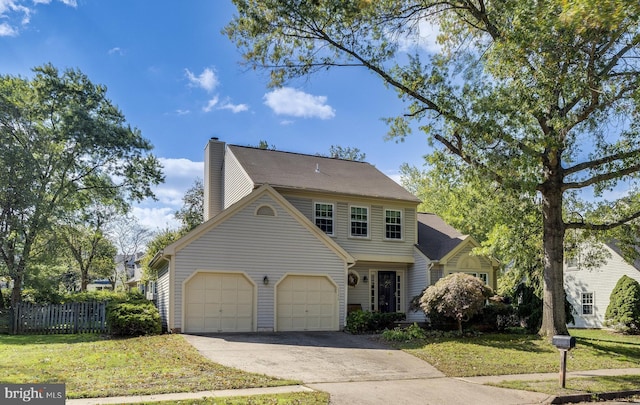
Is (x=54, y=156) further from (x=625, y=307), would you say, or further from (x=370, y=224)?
(x=625, y=307)

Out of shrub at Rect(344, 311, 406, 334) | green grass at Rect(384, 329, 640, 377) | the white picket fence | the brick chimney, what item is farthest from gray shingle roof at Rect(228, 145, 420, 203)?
green grass at Rect(384, 329, 640, 377)

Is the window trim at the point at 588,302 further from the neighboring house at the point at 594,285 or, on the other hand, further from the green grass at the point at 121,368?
the green grass at the point at 121,368

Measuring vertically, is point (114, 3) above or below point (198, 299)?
above

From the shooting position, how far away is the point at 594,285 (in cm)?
2764

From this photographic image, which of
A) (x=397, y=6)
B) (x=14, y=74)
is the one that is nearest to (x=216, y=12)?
(x=397, y=6)

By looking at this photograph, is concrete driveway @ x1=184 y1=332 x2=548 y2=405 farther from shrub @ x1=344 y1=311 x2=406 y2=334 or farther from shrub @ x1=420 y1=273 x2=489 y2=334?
shrub @ x1=420 y1=273 x2=489 y2=334

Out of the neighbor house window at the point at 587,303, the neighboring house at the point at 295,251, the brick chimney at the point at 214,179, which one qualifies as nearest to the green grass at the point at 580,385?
the neighboring house at the point at 295,251

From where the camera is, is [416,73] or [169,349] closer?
[169,349]

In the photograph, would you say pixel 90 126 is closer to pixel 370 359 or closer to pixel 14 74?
pixel 14 74

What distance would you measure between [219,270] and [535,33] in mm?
12091

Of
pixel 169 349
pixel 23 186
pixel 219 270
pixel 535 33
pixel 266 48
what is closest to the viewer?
pixel 535 33

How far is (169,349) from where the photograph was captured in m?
13.4

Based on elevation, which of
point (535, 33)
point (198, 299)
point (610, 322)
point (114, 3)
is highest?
point (114, 3)

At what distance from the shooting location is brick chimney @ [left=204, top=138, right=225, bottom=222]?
25016 millimetres
